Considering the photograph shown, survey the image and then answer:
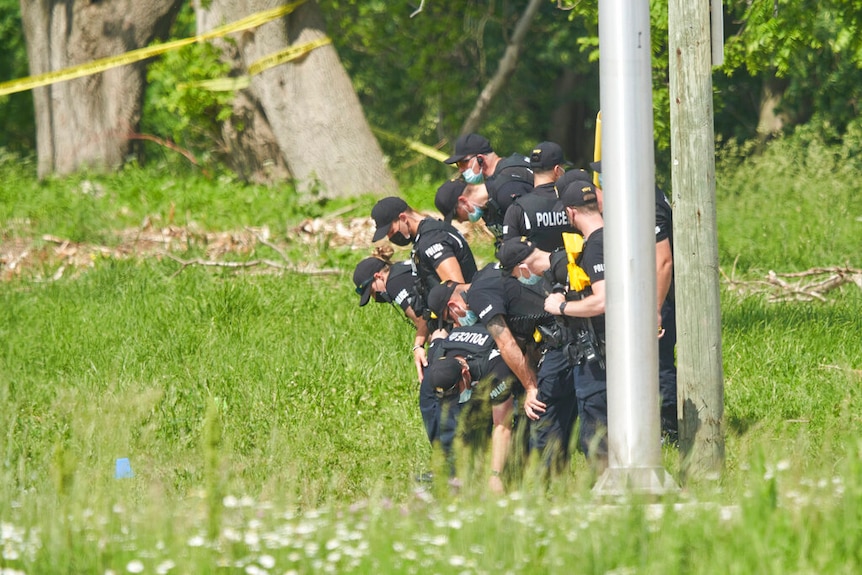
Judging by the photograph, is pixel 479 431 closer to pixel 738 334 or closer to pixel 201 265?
pixel 738 334

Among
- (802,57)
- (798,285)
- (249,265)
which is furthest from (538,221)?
(802,57)

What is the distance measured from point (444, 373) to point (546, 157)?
1867mm

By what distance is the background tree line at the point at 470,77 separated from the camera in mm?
12320

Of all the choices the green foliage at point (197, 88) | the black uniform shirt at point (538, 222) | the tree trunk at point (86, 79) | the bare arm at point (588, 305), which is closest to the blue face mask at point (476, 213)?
the black uniform shirt at point (538, 222)

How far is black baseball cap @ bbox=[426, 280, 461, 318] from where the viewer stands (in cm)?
723

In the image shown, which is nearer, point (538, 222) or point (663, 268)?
point (663, 268)

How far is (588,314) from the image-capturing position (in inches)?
259

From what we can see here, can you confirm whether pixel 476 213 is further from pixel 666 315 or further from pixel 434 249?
pixel 666 315

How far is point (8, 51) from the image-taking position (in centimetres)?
3253

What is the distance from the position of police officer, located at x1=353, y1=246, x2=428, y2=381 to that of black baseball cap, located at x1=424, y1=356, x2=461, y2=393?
674 millimetres

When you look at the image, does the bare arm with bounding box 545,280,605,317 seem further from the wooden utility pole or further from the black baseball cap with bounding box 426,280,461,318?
the black baseball cap with bounding box 426,280,461,318

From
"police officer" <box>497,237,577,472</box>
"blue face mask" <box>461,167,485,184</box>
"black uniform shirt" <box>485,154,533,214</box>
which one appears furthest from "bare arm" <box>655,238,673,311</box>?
"blue face mask" <box>461,167,485,184</box>

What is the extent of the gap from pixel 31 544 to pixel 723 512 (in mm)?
2534

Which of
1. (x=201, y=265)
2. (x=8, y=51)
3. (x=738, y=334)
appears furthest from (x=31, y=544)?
(x=8, y=51)
